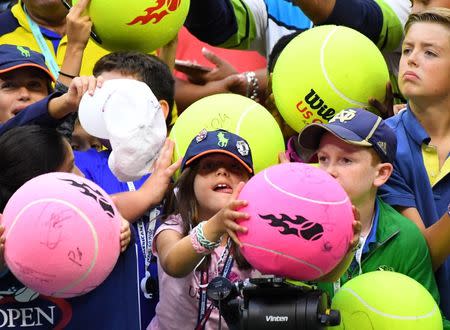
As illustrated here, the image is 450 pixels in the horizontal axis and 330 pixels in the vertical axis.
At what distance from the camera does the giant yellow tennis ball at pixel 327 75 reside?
5461 mm

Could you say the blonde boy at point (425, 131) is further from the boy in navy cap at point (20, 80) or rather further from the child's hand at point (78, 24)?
the boy in navy cap at point (20, 80)

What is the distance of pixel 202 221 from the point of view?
497 centimetres

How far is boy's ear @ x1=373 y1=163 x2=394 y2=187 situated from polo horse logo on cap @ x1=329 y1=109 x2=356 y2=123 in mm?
249

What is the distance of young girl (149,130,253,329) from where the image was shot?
4.89 meters

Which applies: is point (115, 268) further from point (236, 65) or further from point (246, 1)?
point (236, 65)

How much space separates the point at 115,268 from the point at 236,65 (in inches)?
120

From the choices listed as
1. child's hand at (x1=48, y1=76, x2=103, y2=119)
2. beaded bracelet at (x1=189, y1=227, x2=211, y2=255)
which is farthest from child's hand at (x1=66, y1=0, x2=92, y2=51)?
beaded bracelet at (x1=189, y1=227, x2=211, y2=255)

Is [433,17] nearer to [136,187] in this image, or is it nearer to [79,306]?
[136,187]

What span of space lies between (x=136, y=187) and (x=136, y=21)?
2.59 ft

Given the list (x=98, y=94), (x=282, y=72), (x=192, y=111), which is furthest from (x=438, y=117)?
(x=98, y=94)

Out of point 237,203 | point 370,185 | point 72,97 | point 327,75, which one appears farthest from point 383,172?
point 72,97

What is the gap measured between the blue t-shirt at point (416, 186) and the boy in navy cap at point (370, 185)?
171 mm

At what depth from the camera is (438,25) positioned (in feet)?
17.9

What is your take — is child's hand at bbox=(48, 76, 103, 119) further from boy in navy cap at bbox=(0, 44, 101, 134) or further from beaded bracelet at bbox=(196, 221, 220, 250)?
beaded bracelet at bbox=(196, 221, 220, 250)
